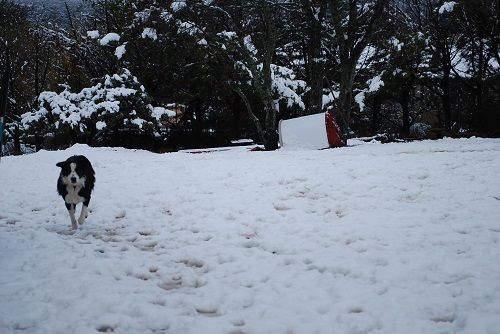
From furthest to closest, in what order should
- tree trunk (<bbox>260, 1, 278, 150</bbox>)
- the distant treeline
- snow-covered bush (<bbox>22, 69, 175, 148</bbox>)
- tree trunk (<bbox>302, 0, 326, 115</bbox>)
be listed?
1. snow-covered bush (<bbox>22, 69, 175, 148</bbox>)
2. the distant treeline
3. tree trunk (<bbox>302, 0, 326, 115</bbox>)
4. tree trunk (<bbox>260, 1, 278, 150</bbox>)

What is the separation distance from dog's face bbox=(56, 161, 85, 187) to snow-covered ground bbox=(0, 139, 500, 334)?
788mm

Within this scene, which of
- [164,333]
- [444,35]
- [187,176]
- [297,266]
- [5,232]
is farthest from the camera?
[444,35]

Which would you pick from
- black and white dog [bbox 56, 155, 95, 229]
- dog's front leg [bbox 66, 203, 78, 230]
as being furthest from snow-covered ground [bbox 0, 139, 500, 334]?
black and white dog [bbox 56, 155, 95, 229]

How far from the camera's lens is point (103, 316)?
352 cm

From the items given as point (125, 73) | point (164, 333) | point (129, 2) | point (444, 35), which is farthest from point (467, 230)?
point (129, 2)

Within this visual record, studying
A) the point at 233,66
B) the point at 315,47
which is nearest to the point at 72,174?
the point at 315,47

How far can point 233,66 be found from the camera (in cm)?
2148

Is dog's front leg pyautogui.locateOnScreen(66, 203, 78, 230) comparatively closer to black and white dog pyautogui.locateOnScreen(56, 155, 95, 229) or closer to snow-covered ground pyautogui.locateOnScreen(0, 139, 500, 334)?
black and white dog pyautogui.locateOnScreen(56, 155, 95, 229)

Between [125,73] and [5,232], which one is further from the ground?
[125,73]

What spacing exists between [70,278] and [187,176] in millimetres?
6384

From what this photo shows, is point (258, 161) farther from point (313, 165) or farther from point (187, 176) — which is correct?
point (187, 176)

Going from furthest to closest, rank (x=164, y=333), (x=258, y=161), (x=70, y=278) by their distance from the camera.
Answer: (x=258, y=161) → (x=70, y=278) → (x=164, y=333)

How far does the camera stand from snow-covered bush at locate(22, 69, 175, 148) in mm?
19875

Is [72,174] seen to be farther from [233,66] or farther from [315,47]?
[233,66]
